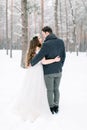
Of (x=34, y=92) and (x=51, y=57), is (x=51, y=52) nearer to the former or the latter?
(x=51, y=57)

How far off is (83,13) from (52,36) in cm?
5098

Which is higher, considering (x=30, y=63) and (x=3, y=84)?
(x=30, y=63)

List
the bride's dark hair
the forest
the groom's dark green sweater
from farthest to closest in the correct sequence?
the forest < the bride's dark hair < the groom's dark green sweater

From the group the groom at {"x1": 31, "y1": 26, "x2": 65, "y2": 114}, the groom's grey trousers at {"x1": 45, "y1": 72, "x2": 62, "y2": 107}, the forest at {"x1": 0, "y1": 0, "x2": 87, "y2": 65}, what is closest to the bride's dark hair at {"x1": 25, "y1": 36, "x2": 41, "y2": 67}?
the groom at {"x1": 31, "y1": 26, "x2": 65, "y2": 114}

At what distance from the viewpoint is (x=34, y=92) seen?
29.2 ft

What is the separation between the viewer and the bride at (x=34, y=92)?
880cm

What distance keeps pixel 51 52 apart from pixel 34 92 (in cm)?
109

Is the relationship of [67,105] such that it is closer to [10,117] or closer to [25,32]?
[10,117]

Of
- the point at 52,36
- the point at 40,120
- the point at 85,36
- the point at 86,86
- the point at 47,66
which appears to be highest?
the point at 52,36

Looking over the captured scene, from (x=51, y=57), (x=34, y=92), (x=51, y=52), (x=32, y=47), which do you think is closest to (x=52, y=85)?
(x=34, y=92)

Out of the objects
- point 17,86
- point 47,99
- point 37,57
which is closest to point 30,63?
point 37,57

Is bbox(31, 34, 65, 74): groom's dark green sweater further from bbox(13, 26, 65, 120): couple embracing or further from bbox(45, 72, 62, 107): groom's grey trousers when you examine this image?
bbox(45, 72, 62, 107): groom's grey trousers

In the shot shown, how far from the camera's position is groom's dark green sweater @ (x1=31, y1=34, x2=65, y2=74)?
8.68 meters

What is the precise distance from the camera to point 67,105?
33.4 ft
